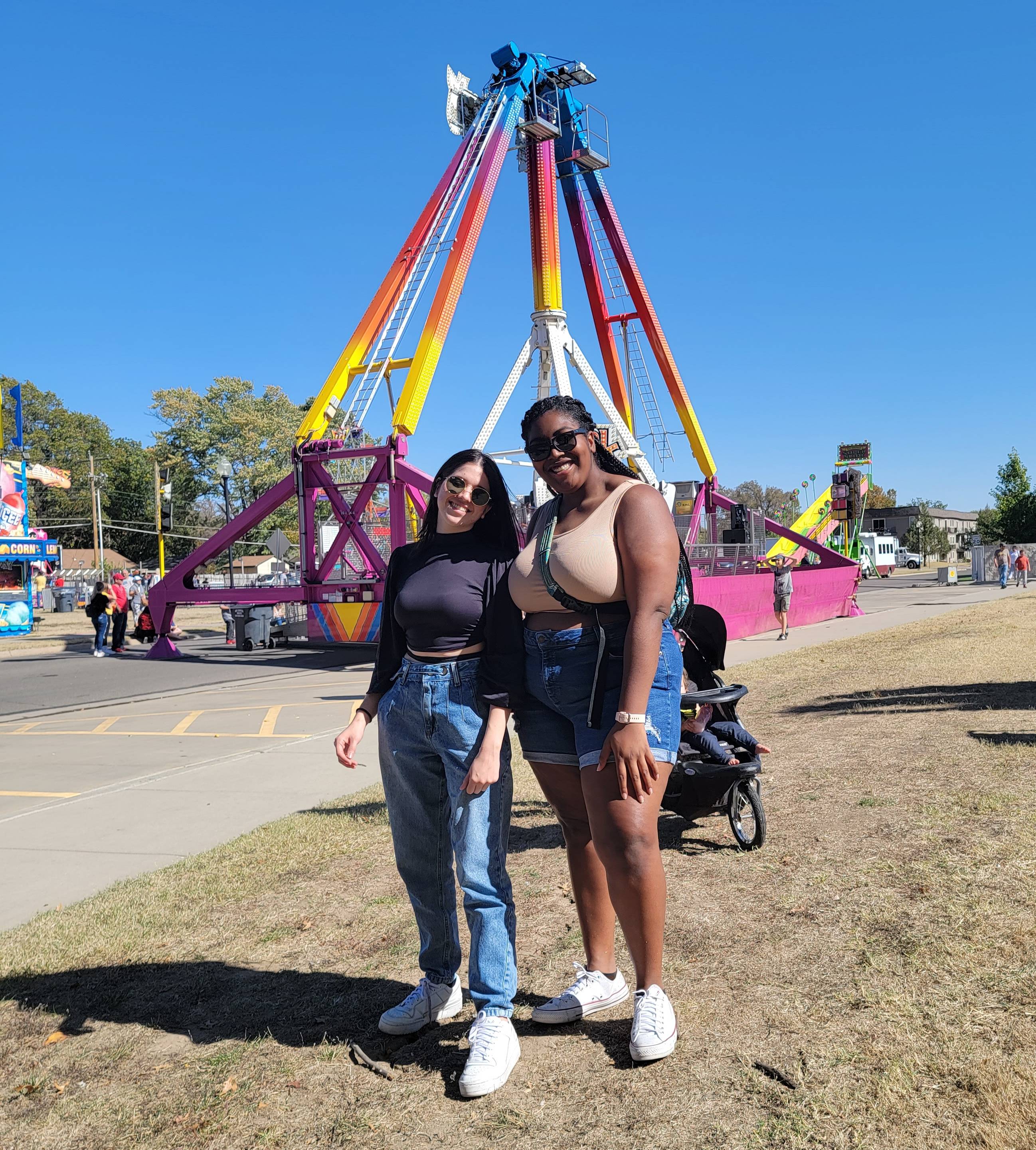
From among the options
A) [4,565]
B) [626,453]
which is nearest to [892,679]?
[626,453]

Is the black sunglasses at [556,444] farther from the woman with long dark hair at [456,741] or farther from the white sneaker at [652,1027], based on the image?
the white sneaker at [652,1027]

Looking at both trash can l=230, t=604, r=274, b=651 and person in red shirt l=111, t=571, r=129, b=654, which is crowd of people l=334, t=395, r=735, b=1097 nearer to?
trash can l=230, t=604, r=274, b=651

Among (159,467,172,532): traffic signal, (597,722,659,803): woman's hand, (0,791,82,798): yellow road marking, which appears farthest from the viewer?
(159,467,172,532): traffic signal

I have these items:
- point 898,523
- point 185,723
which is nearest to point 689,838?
point 185,723

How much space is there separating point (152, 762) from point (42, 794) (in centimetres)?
116

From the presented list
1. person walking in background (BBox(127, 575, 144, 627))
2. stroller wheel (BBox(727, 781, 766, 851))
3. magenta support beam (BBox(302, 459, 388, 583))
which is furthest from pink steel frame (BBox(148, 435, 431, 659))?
stroller wheel (BBox(727, 781, 766, 851))

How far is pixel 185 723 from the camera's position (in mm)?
10461

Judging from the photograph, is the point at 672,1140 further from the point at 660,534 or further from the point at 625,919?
the point at 660,534

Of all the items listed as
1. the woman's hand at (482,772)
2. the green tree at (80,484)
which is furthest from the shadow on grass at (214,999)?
the green tree at (80,484)

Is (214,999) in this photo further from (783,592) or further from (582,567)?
(783,592)

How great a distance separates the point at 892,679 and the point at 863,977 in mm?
8422

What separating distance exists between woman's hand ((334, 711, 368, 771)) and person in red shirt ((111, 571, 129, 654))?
19.8m

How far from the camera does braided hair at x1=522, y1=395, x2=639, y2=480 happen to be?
118 inches

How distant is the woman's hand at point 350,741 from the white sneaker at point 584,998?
1.00 metres
